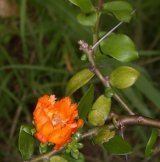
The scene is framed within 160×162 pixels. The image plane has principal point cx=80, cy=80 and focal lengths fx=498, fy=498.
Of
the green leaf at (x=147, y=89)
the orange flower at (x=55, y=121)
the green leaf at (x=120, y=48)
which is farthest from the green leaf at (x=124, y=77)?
the green leaf at (x=147, y=89)

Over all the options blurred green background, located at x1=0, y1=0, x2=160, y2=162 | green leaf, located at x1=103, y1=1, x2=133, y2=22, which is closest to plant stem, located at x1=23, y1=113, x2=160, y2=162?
green leaf, located at x1=103, y1=1, x2=133, y2=22

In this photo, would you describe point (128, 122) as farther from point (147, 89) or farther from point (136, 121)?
point (147, 89)

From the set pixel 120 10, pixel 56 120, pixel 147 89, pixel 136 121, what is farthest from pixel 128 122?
pixel 147 89

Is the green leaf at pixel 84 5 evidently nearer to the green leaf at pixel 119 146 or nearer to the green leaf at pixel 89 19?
the green leaf at pixel 89 19

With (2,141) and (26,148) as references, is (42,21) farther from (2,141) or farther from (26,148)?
(26,148)

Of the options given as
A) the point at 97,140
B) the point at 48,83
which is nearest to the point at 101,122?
the point at 97,140
